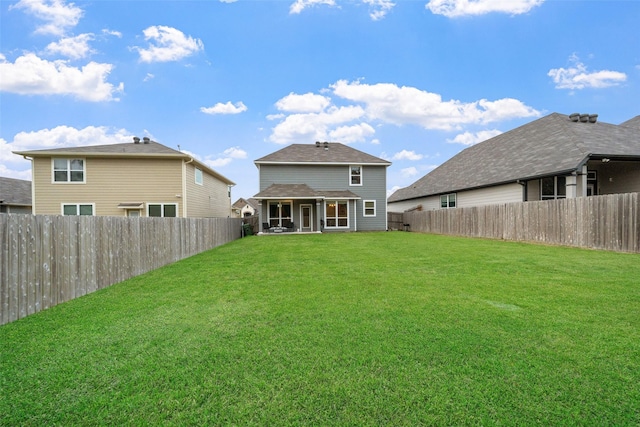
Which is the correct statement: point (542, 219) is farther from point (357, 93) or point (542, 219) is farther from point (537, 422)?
point (357, 93)

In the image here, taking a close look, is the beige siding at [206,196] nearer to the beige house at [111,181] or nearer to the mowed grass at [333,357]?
the beige house at [111,181]

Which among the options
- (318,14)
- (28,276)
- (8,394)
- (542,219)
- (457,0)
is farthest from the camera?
(318,14)

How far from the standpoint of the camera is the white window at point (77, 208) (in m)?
16.4

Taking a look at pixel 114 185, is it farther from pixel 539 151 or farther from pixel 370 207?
pixel 539 151

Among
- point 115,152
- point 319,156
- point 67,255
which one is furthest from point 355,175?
point 67,255

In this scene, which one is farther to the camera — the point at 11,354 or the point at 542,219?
the point at 542,219

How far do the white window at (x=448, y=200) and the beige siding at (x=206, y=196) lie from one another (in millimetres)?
17778

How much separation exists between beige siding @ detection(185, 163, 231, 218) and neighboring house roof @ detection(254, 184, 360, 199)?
358cm

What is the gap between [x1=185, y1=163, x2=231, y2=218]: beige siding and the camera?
17672 millimetres

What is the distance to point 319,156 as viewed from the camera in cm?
2377

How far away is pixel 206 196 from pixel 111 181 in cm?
564

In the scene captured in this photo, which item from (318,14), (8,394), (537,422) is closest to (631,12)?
(318,14)

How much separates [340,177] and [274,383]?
2171 centimetres

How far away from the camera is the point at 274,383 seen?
8.09 feet
